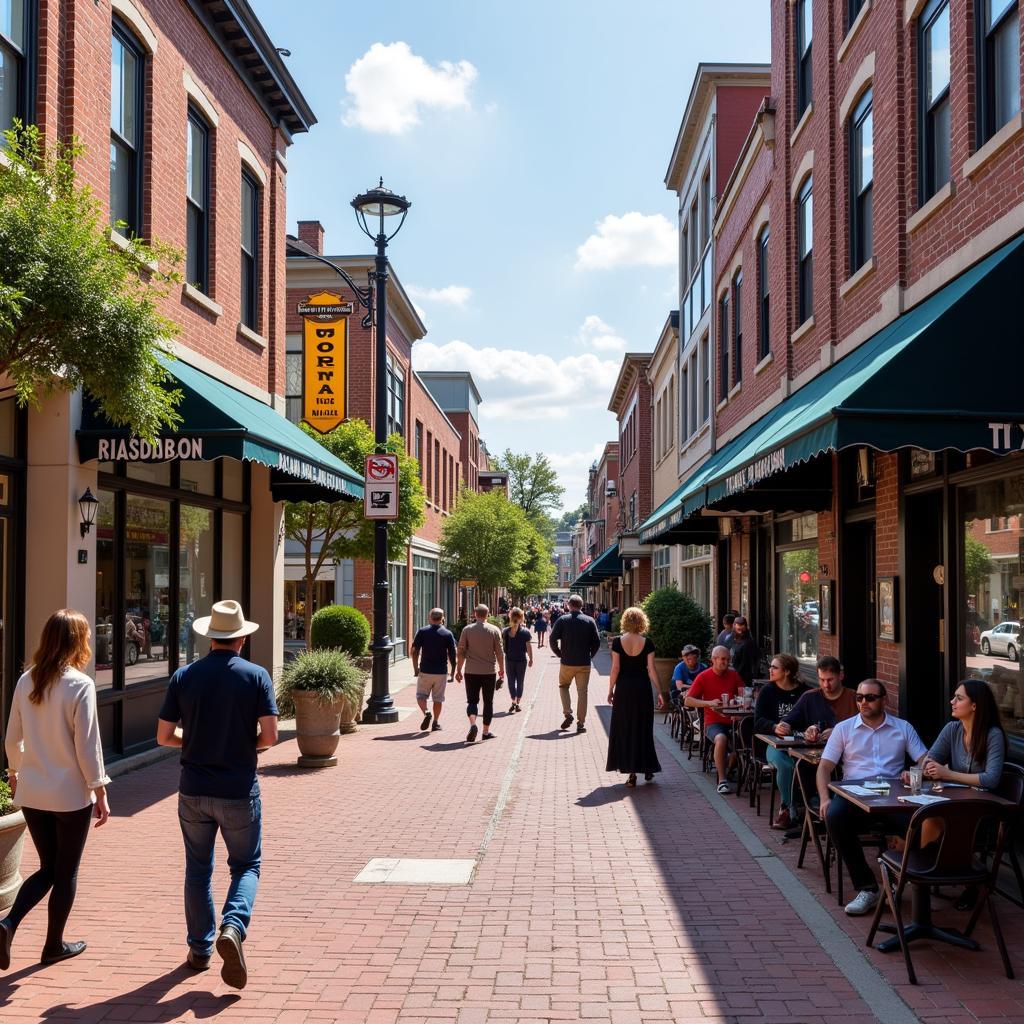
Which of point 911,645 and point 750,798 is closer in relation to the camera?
point 911,645

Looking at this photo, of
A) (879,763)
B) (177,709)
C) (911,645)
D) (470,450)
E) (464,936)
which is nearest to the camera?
(177,709)

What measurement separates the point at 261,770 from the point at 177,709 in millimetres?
6442

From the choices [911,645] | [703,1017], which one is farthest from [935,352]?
[703,1017]

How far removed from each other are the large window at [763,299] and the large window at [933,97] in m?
6.90

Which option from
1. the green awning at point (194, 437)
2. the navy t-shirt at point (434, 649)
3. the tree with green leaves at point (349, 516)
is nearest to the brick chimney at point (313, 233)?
the tree with green leaves at point (349, 516)

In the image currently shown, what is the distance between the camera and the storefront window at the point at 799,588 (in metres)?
13.8

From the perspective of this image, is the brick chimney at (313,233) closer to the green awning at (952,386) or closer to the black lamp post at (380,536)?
the black lamp post at (380,536)

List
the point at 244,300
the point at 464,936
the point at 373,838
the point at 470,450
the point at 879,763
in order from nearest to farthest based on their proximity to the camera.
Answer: the point at 464,936 → the point at 879,763 → the point at 373,838 → the point at 244,300 → the point at 470,450

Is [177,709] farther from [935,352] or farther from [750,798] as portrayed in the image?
[750,798]

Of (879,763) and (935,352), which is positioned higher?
(935,352)

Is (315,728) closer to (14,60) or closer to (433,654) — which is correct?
(433,654)

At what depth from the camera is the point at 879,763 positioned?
710 cm

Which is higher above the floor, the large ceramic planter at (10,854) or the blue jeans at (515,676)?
the large ceramic planter at (10,854)

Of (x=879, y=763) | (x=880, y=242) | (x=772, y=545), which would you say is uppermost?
(x=880, y=242)
